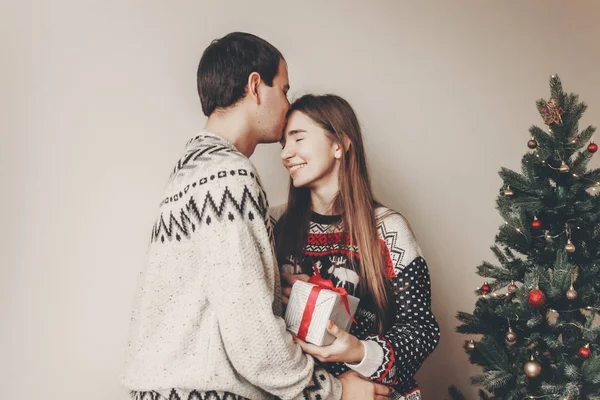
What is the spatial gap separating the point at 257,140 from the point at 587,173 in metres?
0.93

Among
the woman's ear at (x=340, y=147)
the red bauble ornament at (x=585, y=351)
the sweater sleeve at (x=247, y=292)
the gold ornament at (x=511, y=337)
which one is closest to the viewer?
the sweater sleeve at (x=247, y=292)

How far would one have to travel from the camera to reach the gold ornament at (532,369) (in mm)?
1354

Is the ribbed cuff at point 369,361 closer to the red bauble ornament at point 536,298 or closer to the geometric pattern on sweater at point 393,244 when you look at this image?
the geometric pattern on sweater at point 393,244

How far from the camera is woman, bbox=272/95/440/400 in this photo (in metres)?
1.42

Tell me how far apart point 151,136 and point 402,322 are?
3.42 feet

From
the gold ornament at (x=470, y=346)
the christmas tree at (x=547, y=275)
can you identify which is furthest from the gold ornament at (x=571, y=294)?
the gold ornament at (x=470, y=346)

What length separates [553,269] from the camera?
1460 mm

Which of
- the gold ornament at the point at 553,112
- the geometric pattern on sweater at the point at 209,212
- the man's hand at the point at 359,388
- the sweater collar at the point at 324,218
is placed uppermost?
the gold ornament at the point at 553,112

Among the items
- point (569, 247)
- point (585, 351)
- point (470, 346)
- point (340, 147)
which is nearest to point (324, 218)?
point (340, 147)

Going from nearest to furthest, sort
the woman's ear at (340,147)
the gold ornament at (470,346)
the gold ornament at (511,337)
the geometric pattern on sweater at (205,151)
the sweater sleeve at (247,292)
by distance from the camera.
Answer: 1. the sweater sleeve at (247,292)
2. the geometric pattern on sweater at (205,151)
3. the gold ornament at (511,337)
4. the gold ornament at (470,346)
5. the woman's ear at (340,147)

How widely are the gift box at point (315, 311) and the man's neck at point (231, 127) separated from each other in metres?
0.41

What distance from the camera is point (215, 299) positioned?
1129 millimetres

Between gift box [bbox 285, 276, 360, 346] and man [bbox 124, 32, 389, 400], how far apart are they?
0.05 meters

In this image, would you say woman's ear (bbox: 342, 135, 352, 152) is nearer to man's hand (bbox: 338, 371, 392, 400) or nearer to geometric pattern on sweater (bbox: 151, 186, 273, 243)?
geometric pattern on sweater (bbox: 151, 186, 273, 243)
